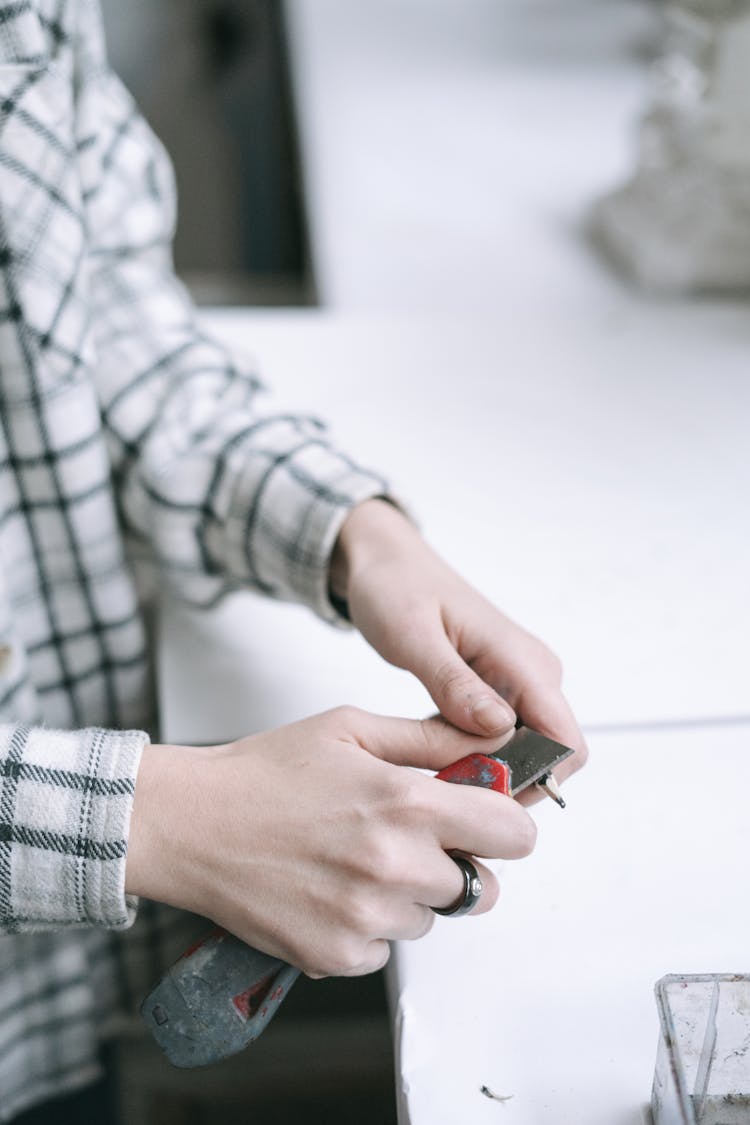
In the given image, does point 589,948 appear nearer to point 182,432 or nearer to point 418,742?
point 418,742

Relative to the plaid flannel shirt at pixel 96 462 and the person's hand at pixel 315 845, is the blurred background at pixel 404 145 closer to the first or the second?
the plaid flannel shirt at pixel 96 462

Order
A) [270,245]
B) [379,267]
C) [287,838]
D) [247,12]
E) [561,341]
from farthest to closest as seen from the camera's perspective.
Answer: [247,12]
[270,245]
[379,267]
[561,341]
[287,838]

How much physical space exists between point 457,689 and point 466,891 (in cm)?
8

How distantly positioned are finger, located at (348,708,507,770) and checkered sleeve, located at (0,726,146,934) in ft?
0.31

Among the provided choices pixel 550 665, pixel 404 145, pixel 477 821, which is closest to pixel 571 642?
pixel 550 665

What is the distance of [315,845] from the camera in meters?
0.39

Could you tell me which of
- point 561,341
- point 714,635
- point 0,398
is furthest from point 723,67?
point 0,398

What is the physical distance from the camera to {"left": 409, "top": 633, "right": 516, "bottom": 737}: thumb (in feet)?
1.41

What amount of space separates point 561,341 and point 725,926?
0.53 metres

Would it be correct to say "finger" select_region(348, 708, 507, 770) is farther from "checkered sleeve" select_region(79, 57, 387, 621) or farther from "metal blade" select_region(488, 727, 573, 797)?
"checkered sleeve" select_region(79, 57, 387, 621)

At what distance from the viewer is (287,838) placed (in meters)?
Answer: 0.39

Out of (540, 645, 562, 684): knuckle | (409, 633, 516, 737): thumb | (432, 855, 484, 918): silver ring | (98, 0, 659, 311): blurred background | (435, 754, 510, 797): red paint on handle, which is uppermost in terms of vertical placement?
(98, 0, 659, 311): blurred background

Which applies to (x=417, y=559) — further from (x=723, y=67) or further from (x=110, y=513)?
(x=723, y=67)

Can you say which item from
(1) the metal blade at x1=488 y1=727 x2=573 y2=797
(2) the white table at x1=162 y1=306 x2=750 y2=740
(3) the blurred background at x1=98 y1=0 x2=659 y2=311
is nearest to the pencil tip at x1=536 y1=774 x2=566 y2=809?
(1) the metal blade at x1=488 y1=727 x2=573 y2=797
